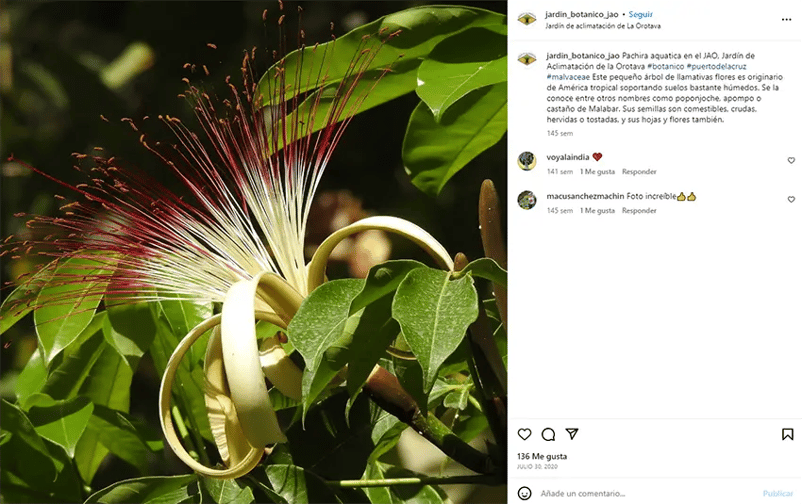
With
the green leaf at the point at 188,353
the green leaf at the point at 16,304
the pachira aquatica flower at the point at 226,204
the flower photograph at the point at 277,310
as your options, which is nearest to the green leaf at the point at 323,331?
the flower photograph at the point at 277,310

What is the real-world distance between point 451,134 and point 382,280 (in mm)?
269

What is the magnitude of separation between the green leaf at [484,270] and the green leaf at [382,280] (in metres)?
0.03

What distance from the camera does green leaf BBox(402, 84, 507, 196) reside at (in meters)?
0.89

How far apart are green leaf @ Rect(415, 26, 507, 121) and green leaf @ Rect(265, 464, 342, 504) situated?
33cm

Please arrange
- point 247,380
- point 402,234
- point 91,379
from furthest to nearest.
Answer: point 91,379 < point 402,234 < point 247,380

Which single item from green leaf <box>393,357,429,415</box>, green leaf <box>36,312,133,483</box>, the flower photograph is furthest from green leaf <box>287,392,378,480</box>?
green leaf <box>36,312,133,483</box>

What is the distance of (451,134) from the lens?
3.05 feet
